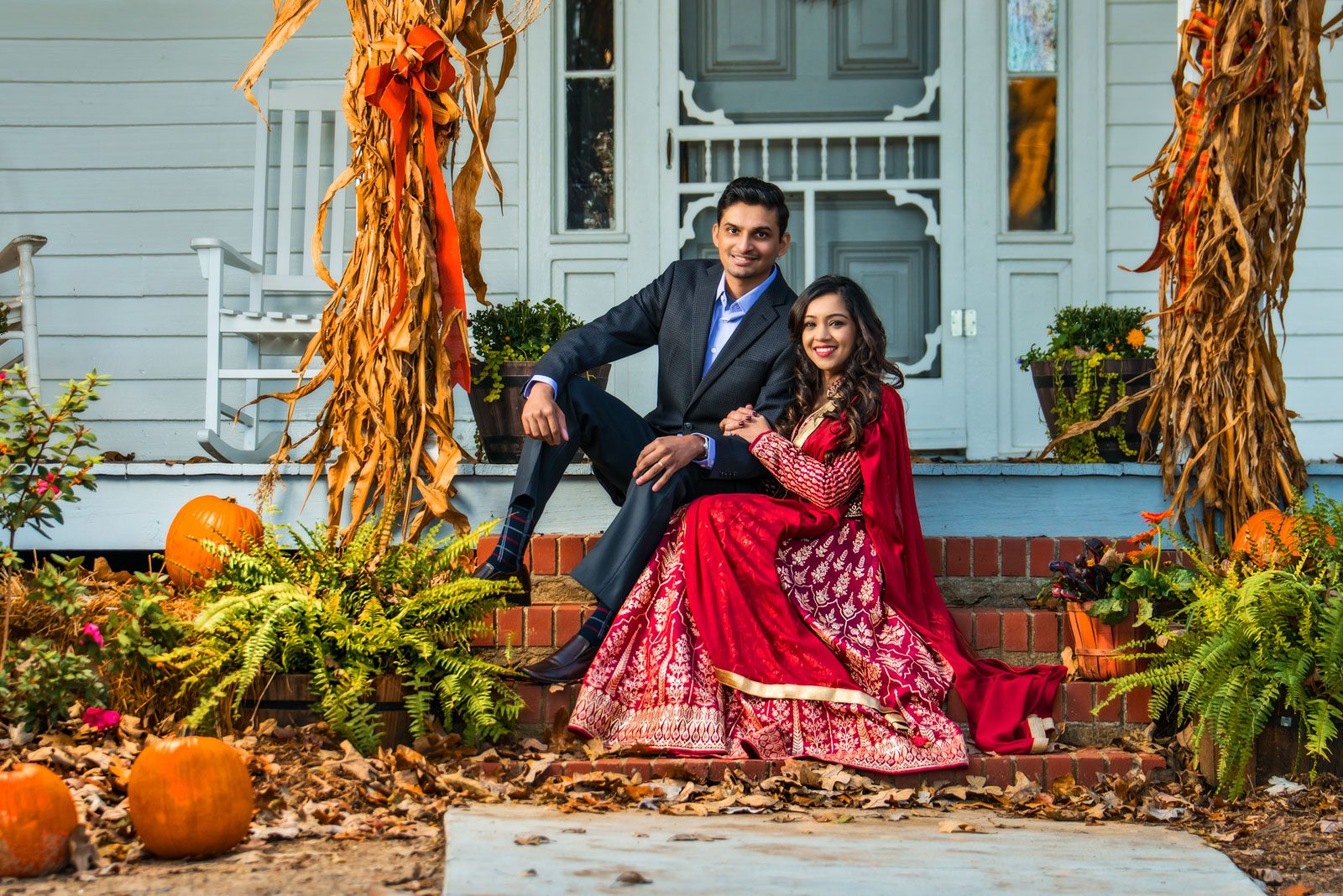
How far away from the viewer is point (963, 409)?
17.0 feet

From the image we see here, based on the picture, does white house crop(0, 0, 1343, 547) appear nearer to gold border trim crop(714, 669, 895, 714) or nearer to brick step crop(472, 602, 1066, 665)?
brick step crop(472, 602, 1066, 665)

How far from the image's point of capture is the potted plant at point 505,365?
4070 millimetres

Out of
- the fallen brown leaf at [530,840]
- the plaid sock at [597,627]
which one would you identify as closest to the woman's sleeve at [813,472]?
the plaid sock at [597,627]

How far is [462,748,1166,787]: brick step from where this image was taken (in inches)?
118

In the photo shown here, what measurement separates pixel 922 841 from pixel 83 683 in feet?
5.64

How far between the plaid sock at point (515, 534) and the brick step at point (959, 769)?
22.3 inches

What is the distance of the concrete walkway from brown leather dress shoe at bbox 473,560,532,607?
742 millimetres

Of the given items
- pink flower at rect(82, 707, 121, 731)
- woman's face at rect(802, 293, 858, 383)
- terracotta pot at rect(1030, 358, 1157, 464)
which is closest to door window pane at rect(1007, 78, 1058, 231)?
terracotta pot at rect(1030, 358, 1157, 464)

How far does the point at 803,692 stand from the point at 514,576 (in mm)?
787

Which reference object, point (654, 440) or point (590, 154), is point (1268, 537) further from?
point (590, 154)

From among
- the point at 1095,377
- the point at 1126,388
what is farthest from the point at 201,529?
the point at 1126,388

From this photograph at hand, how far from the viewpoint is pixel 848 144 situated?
17.6ft

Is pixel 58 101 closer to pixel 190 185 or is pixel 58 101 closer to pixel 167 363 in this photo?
pixel 190 185

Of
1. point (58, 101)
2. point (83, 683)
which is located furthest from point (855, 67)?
point (83, 683)
